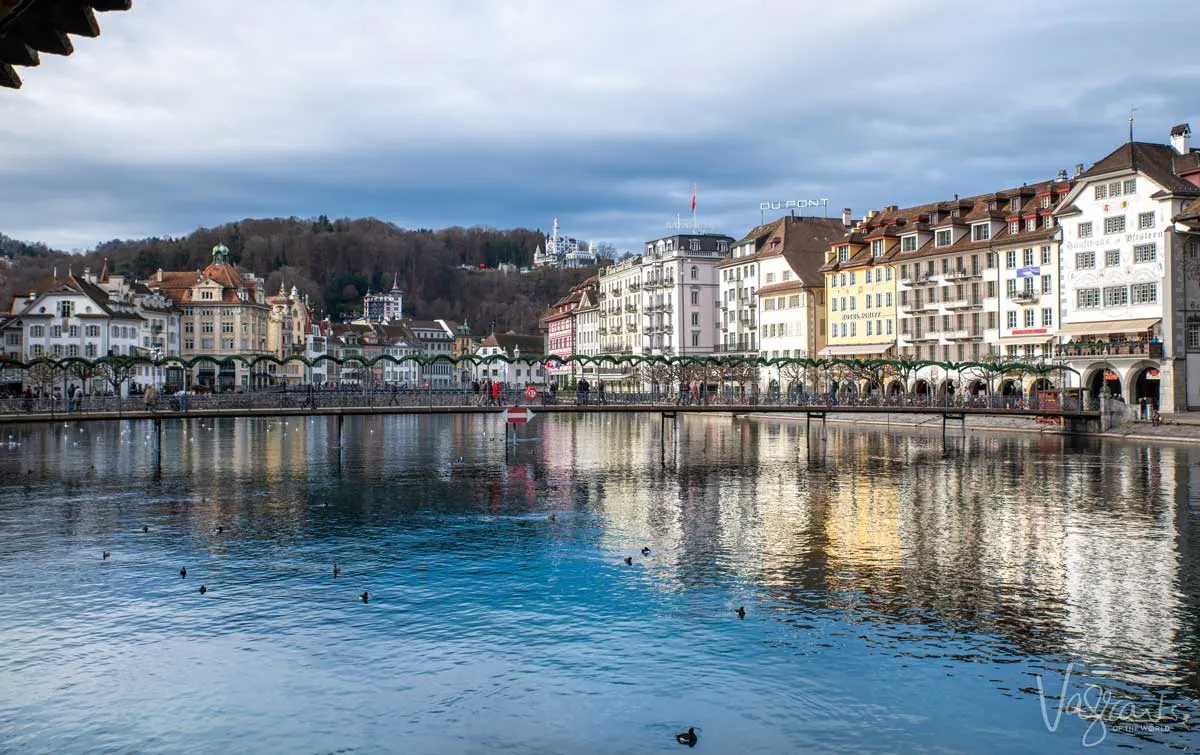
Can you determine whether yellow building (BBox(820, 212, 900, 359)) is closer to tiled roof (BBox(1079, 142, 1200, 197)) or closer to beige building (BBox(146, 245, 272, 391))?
tiled roof (BBox(1079, 142, 1200, 197))

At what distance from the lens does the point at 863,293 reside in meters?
104

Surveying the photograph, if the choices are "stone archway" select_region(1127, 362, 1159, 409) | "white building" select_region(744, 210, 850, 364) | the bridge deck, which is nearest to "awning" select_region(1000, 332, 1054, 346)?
"stone archway" select_region(1127, 362, 1159, 409)

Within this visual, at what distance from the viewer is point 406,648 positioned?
912 inches

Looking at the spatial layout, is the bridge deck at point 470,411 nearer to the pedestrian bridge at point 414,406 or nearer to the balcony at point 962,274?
the pedestrian bridge at point 414,406

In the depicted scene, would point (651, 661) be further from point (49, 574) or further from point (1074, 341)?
point (1074, 341)

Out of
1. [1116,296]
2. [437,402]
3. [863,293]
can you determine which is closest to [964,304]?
[863,293]

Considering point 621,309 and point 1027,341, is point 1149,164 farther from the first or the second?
point 621,309

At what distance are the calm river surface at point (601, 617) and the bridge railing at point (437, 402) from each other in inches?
554

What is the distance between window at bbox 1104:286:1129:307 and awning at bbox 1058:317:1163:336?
1258 millimetres

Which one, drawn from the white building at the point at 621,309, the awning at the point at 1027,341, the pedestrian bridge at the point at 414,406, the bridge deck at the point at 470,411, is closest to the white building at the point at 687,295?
the white building at the point at 621,309

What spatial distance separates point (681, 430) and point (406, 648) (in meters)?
77.5

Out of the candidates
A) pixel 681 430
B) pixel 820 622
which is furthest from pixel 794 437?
pixel 820 622

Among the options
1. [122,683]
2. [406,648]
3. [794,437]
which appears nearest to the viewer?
[122,683]

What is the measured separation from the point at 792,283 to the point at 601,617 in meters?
91.0
